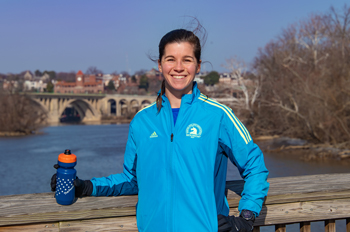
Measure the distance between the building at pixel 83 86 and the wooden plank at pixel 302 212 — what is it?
90.9 m

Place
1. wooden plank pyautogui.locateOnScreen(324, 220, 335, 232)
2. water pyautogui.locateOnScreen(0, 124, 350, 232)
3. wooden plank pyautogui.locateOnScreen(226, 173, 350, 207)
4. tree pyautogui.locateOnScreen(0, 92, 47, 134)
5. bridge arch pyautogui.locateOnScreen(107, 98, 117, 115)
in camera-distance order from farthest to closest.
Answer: bridge arch pyautogui.locateOnScreen(107, 98, 117, 115)
tree pyautogui.locateOnScreen(0, 92, 47, 134)
water pyautogui.locateOnScreen(0, 124, 350, 232)
wooden plank pyautogui.locateOnScreen(324, 220, 335, 232)
wooden plank pyautogui.locateOnScreen(226, 173, 350, 207)

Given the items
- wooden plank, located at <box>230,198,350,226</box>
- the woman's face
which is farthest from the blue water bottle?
wooden plank, located at <box>230,198,350,226</box>

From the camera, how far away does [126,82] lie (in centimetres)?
9844

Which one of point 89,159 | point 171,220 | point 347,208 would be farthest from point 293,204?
point 89,159

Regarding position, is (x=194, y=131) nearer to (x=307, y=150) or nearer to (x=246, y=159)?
(x=246, y=159)

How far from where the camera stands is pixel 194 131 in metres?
2.02

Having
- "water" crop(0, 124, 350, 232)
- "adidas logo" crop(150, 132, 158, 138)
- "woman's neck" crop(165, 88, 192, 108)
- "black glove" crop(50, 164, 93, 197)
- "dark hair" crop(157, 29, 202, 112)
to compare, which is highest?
"dark hair" crop(157, 29, 202, 112)

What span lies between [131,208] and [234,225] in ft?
1.86

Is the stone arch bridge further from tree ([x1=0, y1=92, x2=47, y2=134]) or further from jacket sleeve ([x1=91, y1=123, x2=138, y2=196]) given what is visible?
jacket sleeve ([x1=91, y1=123, x2=138, y2=196])

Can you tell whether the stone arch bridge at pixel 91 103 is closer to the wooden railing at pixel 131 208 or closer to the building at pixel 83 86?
the building at pixel 83 86

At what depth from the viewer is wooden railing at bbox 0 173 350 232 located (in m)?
2.08

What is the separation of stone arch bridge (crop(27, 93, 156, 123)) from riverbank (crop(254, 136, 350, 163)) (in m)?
51.7

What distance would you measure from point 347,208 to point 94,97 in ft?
268

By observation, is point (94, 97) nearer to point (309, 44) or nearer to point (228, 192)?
point (309, 44)
